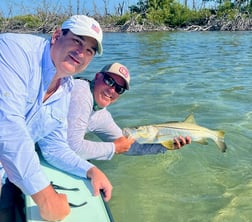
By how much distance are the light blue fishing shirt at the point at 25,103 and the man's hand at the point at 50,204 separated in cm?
5

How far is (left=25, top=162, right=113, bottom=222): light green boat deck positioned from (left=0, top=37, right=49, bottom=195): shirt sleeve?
0.36m

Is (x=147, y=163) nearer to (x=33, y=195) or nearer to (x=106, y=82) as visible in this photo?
(x=106, y=82)

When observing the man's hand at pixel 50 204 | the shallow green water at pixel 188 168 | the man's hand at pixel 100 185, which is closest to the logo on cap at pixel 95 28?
the man's hand at pixel 50 204

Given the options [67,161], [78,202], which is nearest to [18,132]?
[78,202]

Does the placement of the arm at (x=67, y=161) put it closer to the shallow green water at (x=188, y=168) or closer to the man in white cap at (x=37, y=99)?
the man in white cap at (x=37, y=99)

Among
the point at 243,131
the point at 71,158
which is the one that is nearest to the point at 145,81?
the point at 243,131

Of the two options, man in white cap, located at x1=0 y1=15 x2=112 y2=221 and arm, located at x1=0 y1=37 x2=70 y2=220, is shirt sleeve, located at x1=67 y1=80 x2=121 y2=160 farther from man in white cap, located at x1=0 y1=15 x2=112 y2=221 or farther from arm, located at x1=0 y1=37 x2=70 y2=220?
arm, located at x1=0 y1=37 x2=70 y2=220

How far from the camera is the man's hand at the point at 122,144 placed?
13.0 ft

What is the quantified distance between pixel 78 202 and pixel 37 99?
0.78 meters

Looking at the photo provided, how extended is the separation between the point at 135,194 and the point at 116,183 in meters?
0.34

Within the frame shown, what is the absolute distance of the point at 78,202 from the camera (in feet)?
9.05

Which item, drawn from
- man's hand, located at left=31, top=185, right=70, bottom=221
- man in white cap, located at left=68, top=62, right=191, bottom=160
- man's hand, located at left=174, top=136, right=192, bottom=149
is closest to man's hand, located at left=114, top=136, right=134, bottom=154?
man in white cap, located at left=68, top=62, right=191, bottom=160

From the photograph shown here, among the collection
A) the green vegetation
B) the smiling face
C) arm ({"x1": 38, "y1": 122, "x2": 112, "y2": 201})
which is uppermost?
the smiling face

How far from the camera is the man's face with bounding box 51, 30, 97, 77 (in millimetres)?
2383
